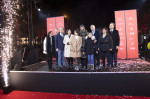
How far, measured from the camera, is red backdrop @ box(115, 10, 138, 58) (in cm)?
570

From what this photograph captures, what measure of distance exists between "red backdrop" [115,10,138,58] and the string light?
4.23m

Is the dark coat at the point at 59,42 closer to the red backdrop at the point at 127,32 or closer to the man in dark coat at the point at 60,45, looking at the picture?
the man in dark coat at the point at 60,45

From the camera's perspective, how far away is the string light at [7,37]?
343cm

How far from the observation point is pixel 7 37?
3.52m

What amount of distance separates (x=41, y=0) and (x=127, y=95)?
7.43 metres

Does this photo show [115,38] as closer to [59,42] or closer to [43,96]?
[59,42]

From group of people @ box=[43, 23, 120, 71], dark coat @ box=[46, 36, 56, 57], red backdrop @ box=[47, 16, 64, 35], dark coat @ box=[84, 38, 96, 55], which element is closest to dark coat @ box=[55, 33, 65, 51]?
group of people @ box=[43, 23, 120, 71]

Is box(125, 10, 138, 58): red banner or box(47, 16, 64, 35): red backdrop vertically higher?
box(47, 16, 64, 35): red backdrop

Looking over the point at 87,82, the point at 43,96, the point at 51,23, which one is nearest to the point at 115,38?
the point at 87,82

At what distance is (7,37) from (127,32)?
15.7 feet

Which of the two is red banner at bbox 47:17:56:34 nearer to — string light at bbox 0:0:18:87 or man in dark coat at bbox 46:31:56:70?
man in dark coat at bbox 46:31:56:70

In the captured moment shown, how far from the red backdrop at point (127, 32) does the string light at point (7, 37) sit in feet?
13.9

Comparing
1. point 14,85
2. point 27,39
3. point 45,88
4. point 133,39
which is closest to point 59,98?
point 45,88

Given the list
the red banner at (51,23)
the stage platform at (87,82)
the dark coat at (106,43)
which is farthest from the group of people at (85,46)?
the red banner at (51,23)
